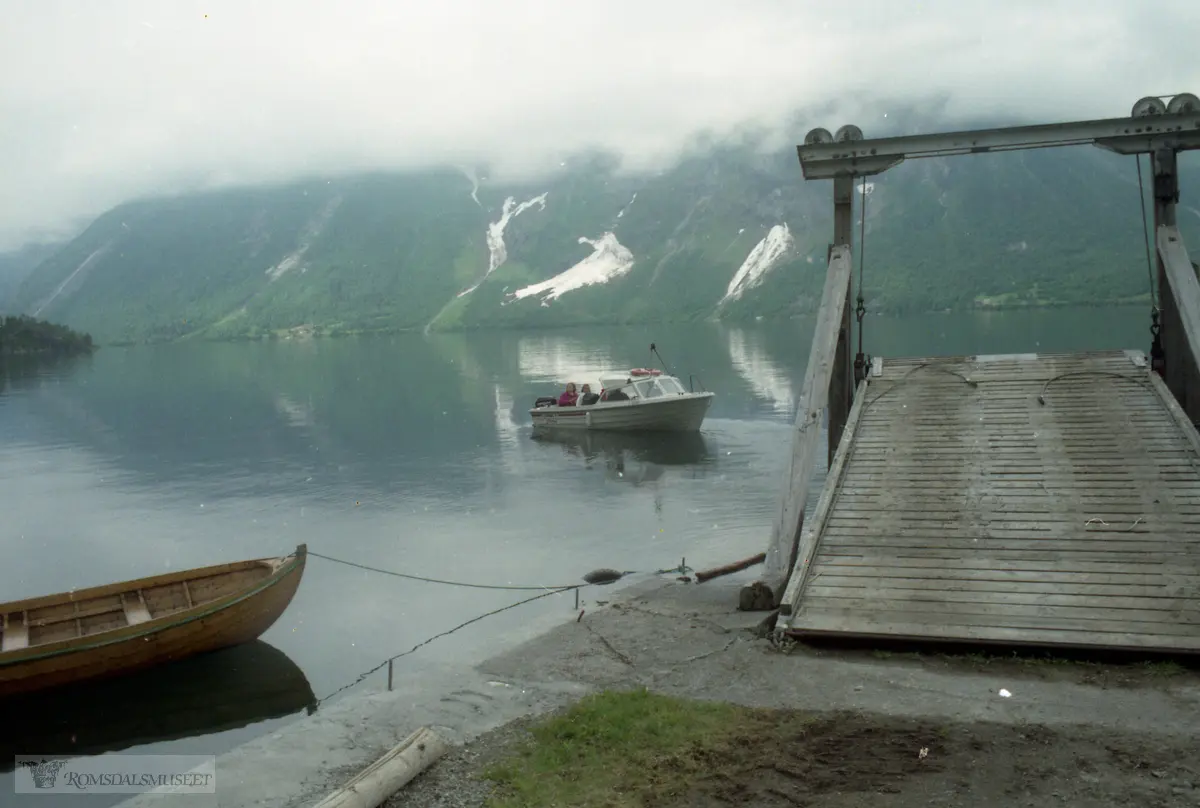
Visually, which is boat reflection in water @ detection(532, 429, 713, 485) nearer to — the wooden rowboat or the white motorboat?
the white motorboat

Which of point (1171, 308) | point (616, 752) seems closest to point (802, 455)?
point (616, 752)

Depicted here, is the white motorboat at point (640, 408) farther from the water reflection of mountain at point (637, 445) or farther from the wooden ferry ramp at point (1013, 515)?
the wooden ferry ramp at point (1013, 515)

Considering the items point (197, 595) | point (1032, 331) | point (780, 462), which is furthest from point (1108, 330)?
point (197, 595)

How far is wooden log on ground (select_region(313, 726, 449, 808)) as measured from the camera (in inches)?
392

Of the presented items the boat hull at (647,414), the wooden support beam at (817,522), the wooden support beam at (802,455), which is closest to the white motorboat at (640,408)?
the boat hull at (647,414)

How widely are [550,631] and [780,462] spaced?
83.0ft

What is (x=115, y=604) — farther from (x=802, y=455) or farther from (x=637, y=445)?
(x=637, y=445)

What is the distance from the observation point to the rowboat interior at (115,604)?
18.9 meters

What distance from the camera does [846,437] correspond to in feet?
61.1

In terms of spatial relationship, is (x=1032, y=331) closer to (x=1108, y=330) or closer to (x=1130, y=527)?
(x=1108, y=330)

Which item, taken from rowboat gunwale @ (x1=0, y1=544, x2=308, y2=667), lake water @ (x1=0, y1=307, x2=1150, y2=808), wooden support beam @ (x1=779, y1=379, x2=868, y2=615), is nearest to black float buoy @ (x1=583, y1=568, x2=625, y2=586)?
lake water @ (x1=0, y1=307, x2=1150, y2=808)

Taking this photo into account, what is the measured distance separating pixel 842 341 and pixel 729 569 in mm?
5584

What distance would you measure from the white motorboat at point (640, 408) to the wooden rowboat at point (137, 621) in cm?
3094

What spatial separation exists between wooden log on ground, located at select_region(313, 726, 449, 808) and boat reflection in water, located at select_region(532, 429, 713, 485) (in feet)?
94.8
